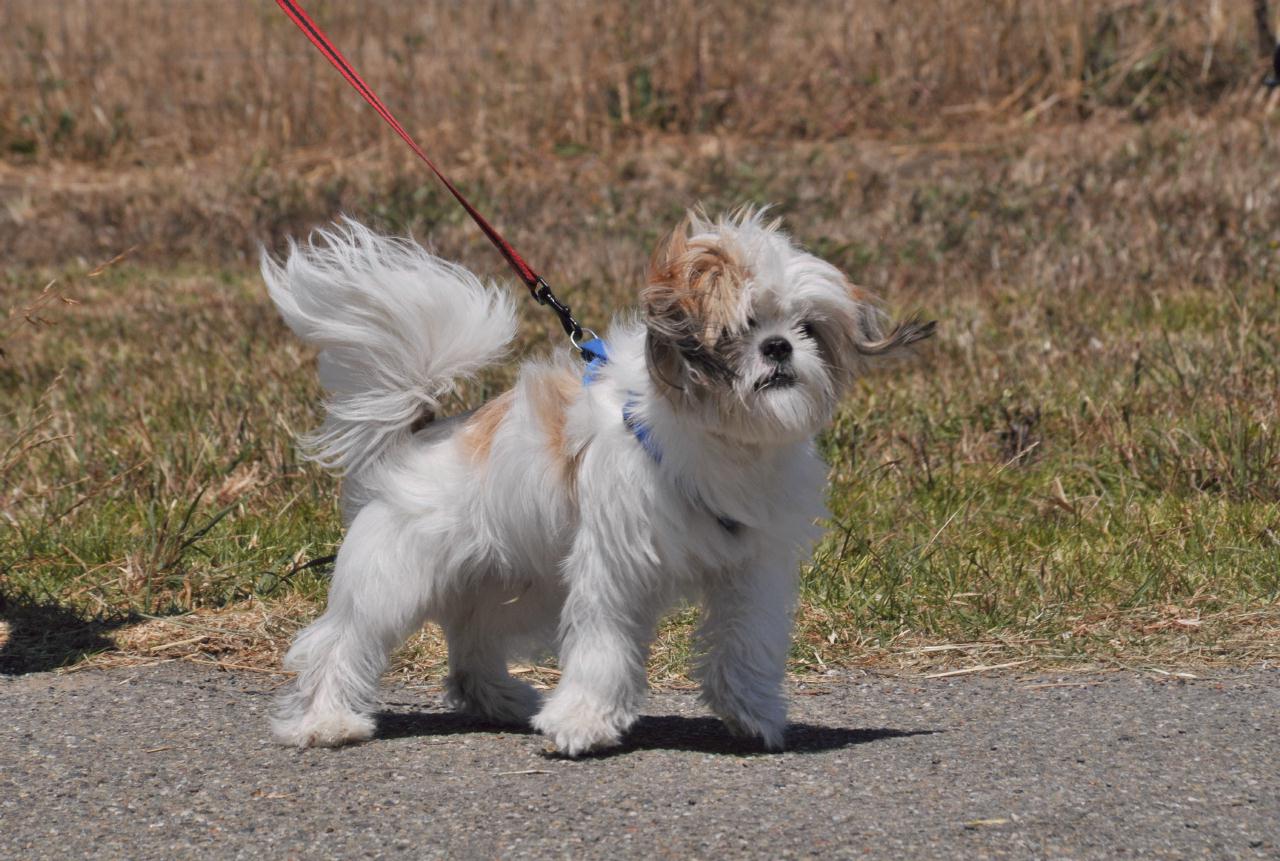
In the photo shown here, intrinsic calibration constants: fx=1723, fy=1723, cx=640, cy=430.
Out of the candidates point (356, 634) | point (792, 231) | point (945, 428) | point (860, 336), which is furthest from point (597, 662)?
point (792, 231)

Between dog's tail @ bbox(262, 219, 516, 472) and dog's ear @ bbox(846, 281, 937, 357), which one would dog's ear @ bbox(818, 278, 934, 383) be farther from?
dog's tail @ bbox(262, 219, 516, 472)

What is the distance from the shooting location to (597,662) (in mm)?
3611

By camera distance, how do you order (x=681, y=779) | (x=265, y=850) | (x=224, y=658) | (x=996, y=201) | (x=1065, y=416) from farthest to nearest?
(x=996, y=201) < (x=1065, y=416) < (x=224, y=658) < (x=681, y=779) < (x=265, y=850)

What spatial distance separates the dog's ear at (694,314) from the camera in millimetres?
3406

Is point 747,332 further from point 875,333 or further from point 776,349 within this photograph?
point 875,333

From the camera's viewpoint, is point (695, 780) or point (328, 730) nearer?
point (695, 780)

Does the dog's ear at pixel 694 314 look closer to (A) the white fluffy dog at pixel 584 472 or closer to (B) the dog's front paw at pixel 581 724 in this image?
(A) the white fluffy dog at pixel 584 472

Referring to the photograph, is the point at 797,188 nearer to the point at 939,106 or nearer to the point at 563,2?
the point at 939,106

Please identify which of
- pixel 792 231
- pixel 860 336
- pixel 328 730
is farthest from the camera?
pixel 792 231

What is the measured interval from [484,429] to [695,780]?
971 millimetres

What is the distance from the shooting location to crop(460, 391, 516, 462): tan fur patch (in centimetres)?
391

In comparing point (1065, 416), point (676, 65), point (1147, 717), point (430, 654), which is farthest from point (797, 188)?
point (1147, 717)

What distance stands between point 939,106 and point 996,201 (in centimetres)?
305

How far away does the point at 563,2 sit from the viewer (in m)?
13.2
